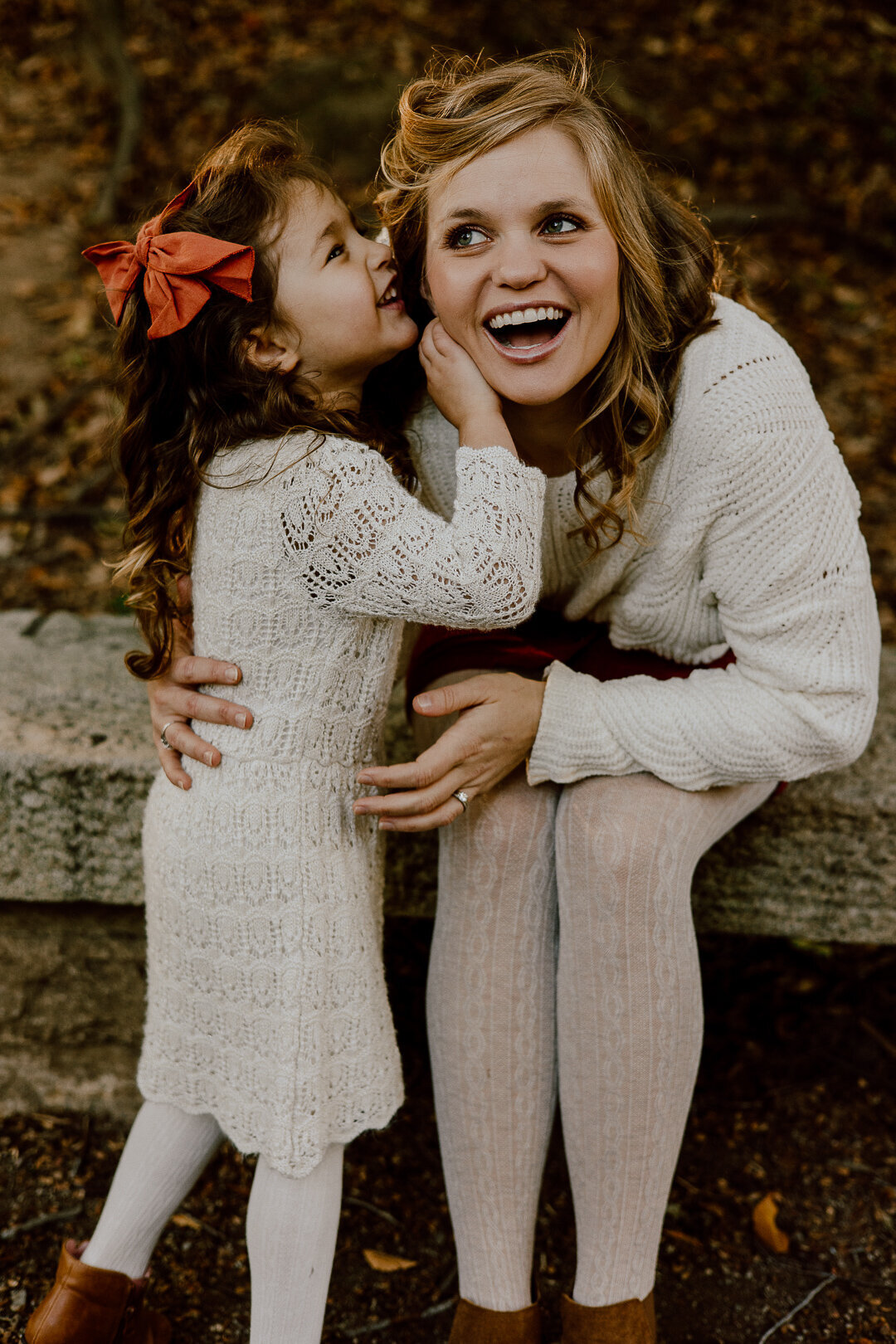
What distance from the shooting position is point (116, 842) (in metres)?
2.00

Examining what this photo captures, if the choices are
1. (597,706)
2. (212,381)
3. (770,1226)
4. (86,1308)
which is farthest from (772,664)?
(86,1308)

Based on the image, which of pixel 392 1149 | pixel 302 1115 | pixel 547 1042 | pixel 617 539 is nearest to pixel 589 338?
pixel 617 539

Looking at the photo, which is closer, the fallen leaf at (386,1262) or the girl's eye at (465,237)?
the girl's eye at (465,237)

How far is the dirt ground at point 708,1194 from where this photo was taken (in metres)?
1.88

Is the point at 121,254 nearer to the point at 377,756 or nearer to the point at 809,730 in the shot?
the point at 377,756

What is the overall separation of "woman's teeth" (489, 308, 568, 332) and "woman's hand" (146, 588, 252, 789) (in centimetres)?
63

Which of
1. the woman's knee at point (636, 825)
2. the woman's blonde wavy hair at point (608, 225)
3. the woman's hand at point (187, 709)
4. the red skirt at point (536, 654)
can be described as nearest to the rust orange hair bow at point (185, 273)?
the woman's blonde wavy hair at point (608, 225)

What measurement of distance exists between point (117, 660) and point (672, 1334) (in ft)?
5.20

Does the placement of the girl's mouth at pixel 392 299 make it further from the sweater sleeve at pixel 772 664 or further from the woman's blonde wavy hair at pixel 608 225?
the sweater sleeve at pixel 772 664

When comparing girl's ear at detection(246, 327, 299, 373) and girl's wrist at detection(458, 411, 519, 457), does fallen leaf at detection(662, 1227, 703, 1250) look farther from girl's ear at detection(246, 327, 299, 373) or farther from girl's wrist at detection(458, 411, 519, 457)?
girl's ear at detection(246, 327, 299, 373)

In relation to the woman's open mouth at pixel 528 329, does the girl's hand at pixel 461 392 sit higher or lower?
lower

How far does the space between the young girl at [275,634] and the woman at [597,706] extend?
0.31 ft

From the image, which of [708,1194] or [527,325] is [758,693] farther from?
[708,1194]

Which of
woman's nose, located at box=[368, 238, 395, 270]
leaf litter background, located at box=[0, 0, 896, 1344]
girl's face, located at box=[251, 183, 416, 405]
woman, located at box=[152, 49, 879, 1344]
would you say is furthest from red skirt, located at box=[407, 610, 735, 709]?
leaf litter background, located at box=[0, 0, 896, 1344]
